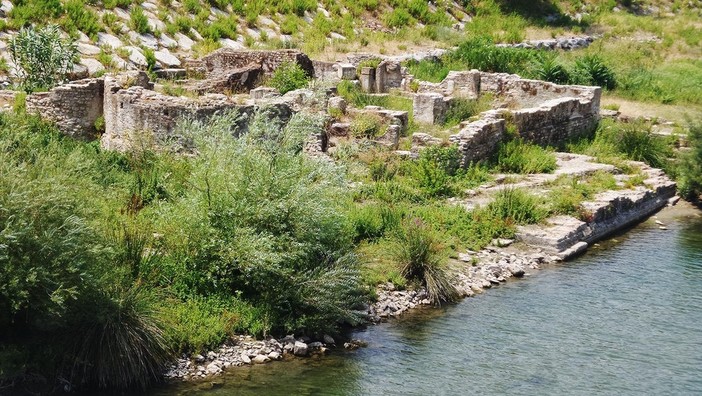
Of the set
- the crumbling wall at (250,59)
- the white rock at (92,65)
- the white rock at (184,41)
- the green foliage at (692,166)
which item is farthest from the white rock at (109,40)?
the green foliage at (692,166)

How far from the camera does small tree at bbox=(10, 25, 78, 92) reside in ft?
87.6

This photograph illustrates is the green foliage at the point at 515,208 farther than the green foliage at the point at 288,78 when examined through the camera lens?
No

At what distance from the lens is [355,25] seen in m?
41.8

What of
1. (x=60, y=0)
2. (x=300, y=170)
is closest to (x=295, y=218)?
(x=300, y=170)

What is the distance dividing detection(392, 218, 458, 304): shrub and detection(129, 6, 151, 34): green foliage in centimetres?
1656

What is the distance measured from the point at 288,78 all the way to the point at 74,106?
7.04 metres

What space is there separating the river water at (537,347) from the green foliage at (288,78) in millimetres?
10351

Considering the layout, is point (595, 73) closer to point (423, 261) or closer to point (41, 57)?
point (423, 261)

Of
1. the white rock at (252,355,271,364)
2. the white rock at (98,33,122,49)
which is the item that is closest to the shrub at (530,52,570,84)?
the white rock at (98,33,122,49)

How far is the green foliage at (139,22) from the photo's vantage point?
3447 centimetres

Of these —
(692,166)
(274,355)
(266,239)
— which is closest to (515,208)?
(692,166)

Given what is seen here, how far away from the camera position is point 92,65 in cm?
3052

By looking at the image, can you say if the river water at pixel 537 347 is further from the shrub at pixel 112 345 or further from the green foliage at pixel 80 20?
the green foliage at pixel 80 20

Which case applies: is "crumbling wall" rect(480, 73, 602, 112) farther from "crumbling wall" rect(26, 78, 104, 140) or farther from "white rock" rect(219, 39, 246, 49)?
"crumbling wall" rect(26, 78, 104, 140)
